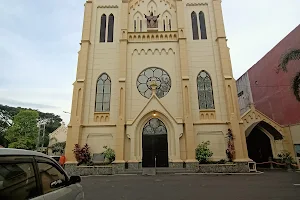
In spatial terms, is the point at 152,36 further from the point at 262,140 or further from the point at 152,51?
the point at 262,140

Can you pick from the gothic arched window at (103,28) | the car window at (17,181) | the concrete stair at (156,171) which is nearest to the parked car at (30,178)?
the car window at (17,181)

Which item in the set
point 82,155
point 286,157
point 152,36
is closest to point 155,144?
point 82,155

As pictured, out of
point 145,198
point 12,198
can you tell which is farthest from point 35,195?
point 145,198

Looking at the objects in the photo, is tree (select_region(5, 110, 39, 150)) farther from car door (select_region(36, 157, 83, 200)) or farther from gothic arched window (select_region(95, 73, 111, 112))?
car door (select_region(36, 157, 83, 200))

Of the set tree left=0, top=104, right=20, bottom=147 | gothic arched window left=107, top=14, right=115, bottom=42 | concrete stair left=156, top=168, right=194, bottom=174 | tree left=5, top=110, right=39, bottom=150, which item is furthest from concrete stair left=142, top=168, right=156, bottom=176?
tree left=0, top=104, right=20, bottom=147

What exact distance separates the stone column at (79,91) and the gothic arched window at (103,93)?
1.33 meters

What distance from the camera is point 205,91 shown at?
1789 centimetres

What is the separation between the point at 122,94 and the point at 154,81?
3198mm

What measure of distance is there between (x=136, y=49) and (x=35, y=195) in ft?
59.6

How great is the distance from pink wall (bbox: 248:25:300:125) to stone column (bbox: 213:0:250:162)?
5925 mm

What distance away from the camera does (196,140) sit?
16.4 metres

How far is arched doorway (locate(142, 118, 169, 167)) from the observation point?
16.0m

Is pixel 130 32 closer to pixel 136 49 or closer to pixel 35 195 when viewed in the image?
pixel 136 49

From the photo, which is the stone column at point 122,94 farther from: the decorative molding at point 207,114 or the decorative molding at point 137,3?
the decorative molding at point 207,114
